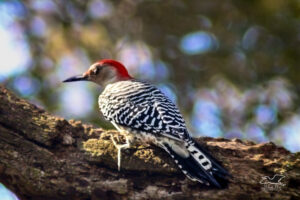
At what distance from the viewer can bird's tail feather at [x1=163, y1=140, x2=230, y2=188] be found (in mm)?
4902

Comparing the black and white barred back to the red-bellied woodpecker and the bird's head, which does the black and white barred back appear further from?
the bird's head

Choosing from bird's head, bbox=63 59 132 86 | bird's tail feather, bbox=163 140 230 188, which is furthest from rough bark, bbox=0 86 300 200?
Result: bird's head, bbox=63 59 132 86

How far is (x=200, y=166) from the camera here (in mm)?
4992

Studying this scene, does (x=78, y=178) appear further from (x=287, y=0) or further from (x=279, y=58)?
(x=287, y=0)

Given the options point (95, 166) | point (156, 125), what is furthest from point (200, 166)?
point (95, 166)

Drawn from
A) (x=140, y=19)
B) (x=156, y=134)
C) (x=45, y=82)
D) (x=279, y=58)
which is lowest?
(x=156, y=134)

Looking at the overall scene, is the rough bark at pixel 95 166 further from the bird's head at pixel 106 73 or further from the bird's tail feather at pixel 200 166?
the bird's head at pixel 106 73

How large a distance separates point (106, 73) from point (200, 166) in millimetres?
2587

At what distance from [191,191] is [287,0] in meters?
6.75

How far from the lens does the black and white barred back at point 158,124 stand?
5.02 metres

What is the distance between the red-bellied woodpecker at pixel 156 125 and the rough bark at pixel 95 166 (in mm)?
109

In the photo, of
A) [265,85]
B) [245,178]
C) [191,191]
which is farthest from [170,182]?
[265,85]

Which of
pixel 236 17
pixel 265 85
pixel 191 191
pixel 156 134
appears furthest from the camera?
pixel 236 17

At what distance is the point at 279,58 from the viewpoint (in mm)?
10414
